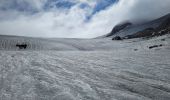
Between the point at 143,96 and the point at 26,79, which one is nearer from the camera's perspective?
the point at 143,96

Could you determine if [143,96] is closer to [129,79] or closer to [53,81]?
[129,79]

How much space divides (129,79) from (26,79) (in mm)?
7266

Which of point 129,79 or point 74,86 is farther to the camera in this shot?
point 129,79

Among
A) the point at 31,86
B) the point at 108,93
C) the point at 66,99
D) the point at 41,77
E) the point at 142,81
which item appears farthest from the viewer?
the point at 41,77

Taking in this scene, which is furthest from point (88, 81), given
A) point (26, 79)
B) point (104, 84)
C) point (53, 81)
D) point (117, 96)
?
point (26, 79)

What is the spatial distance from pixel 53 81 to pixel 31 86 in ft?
5.87

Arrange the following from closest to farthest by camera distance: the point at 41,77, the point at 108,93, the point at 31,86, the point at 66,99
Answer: the point at 66,99 < the point at 108,93 < the point at 31,86 < the point at 41,77

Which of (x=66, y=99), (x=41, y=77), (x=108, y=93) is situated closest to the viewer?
(x=66, y=99)

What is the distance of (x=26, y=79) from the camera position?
12.5 m

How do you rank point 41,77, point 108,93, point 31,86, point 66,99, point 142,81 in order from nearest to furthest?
point 66,99
point 108,93
point 31,86
point 142,81
point 41,77

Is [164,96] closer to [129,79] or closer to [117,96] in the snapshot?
[117,96]

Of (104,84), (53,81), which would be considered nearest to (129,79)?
(104,84)

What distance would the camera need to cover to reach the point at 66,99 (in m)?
8.64

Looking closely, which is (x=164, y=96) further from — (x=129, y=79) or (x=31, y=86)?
(x=31, y=86)
